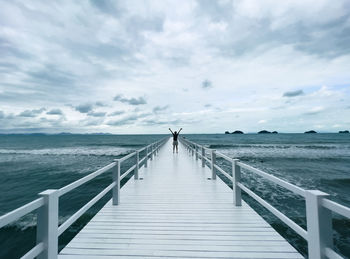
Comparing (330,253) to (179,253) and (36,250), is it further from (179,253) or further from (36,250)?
(36,250)

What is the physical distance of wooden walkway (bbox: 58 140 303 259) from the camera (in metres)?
2.78

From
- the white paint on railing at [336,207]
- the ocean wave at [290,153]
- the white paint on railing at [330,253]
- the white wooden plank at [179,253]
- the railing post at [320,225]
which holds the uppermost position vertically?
the white paint on railing at [336,207]

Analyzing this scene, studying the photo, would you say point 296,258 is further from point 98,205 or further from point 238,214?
point 98,205

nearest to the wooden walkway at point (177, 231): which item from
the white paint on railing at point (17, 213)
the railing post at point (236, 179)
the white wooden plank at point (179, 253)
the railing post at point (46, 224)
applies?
the white wooden plank at point (179, 253)

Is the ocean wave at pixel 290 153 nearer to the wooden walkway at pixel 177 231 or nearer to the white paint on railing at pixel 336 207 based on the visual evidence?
the wooden walkway at pixel 177 231

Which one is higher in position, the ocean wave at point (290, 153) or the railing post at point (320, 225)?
the railing post at point (320, 225)

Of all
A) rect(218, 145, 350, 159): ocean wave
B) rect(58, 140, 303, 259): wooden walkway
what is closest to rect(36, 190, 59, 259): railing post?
rect(58, 140, 303, 259): wooden walkway

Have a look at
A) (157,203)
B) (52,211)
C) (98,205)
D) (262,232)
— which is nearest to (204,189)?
(157,203)

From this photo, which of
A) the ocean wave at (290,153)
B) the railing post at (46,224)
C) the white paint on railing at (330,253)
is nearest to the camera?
the white paint on railing at (330,253)

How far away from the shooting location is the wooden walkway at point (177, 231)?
2783 millimetres

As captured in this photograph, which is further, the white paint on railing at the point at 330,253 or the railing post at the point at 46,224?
the railing post at the point at 46,224

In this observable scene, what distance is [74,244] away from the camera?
2.97 meters

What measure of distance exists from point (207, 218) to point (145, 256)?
5.34 ft

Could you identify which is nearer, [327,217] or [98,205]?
[327,217]
